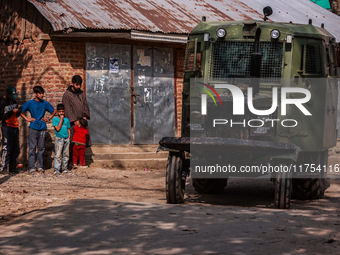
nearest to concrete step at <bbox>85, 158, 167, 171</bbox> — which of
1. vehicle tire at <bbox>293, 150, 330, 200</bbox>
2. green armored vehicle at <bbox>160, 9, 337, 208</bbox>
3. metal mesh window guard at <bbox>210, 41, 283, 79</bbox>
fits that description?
vehicle tire at <bbox>293, 150, 330, 200</bbox>

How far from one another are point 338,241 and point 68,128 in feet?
25.7

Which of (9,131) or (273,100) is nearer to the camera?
(273,100)

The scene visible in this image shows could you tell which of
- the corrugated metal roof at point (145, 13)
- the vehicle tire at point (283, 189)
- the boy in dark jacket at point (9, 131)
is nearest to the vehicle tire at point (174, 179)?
the vehicle tire at point (283, 189)

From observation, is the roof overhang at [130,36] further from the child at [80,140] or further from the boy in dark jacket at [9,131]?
the boy in dark jacket at [9,131]

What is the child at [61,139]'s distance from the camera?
1266 cm

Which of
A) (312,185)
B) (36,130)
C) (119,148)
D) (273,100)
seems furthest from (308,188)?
(119,148)

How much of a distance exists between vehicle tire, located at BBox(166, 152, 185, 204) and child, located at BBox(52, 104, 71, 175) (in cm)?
440

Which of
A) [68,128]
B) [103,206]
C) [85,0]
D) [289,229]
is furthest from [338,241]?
[85,0]

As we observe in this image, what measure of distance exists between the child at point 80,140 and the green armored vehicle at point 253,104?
455 cm

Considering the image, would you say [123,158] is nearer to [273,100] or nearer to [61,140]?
[61,140]

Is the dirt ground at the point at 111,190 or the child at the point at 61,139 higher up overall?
the child at the point at 61,139

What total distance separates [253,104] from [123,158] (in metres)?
6.36

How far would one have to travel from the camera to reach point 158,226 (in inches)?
269

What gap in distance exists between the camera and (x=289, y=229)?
6633 mm
